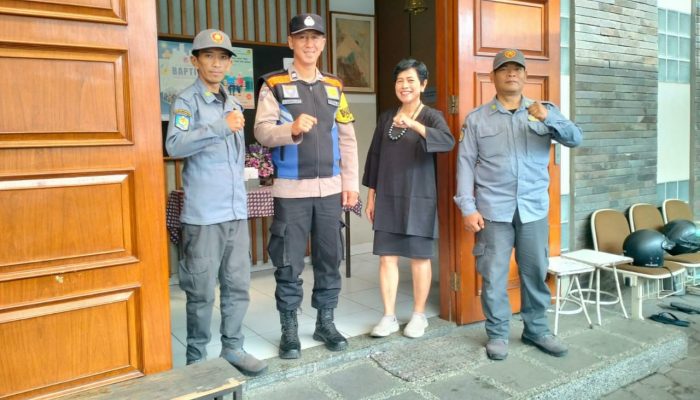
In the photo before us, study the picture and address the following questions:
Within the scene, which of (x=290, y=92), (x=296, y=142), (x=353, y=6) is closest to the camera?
(x=296, y=142)

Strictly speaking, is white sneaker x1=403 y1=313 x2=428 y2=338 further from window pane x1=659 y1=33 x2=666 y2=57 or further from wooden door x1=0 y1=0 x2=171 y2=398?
window pane x1=659 y1=33 x2=666 y2=57

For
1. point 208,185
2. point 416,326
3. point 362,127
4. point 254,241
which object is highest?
point 362,127

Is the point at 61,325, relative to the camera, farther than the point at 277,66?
No

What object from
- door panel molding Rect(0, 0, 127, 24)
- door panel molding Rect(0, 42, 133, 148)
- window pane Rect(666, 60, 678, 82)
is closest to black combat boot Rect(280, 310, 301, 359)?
door panel molding Rect(0, 42, 133, 148)

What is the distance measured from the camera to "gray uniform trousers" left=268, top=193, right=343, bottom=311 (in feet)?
8.98

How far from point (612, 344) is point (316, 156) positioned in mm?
1935

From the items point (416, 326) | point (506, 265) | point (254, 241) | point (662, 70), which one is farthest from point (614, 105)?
point (254, 241)

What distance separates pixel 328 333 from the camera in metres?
2.93

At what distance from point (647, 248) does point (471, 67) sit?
1.93 meters

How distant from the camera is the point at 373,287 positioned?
4312 millimetres

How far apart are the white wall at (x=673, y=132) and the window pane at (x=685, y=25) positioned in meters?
0.47

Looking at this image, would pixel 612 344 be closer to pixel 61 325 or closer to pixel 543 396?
pixel 543 396

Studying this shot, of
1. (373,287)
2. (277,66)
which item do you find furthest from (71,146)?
(277,66)

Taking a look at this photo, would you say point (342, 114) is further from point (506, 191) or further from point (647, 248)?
point (647, 248)
